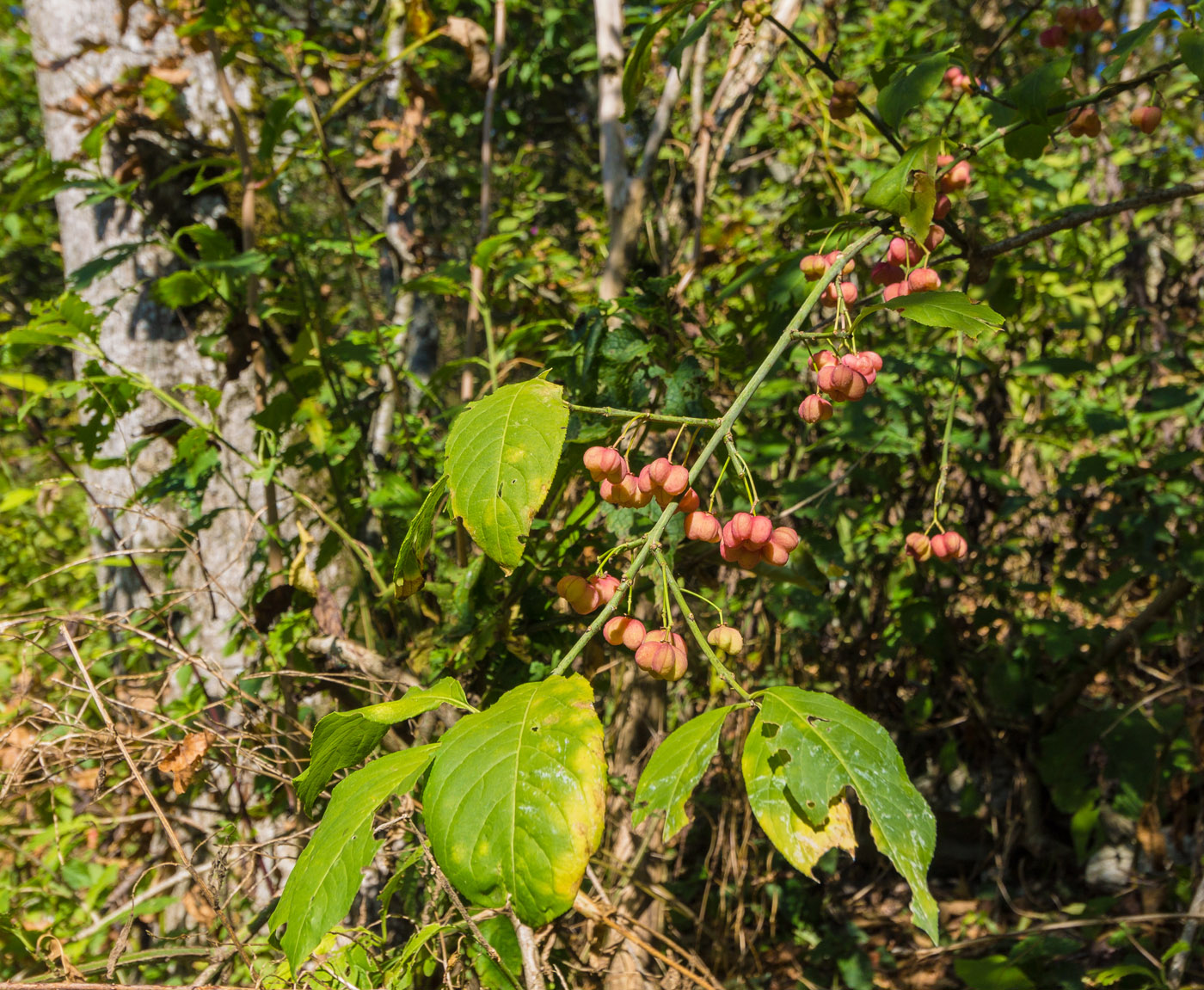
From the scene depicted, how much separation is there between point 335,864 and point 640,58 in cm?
135

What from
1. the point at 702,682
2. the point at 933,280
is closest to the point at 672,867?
the point at 702,682

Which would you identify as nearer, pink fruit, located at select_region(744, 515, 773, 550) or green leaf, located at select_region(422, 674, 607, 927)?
green leaf, located at select_region(422, 674, 607, 927)

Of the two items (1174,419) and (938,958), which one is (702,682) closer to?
(938,958)

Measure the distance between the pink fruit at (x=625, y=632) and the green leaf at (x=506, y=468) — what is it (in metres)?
0.20

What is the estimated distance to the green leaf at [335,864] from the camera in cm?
70

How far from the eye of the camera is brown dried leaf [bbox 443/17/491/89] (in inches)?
83.9

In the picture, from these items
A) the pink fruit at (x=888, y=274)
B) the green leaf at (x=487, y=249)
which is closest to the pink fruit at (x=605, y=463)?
the pink fruit at (x=888, y=274)

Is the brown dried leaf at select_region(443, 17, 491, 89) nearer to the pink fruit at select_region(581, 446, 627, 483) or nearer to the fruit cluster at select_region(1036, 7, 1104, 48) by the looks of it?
the fruit cluster at select_region(1036, 7, 1104, 48)

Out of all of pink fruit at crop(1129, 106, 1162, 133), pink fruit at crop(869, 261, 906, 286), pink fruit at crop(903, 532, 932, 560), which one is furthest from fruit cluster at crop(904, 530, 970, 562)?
pink fruit at crop(1129, 106, 1162, 133)

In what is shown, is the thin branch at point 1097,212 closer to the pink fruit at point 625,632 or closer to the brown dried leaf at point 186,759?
the pink fruit at point 625,632

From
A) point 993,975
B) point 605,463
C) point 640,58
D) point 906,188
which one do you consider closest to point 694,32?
point 640,58

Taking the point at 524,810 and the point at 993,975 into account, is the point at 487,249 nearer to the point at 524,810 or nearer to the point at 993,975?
the point at 524,810

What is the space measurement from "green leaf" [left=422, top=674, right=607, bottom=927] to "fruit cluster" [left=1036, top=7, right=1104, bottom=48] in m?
1.78

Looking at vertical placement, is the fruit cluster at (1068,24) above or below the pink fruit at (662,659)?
above
